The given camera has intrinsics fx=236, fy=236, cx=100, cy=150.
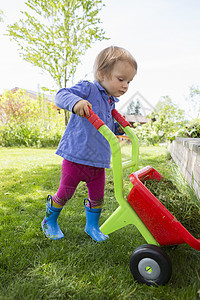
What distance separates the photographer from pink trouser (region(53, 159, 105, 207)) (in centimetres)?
175

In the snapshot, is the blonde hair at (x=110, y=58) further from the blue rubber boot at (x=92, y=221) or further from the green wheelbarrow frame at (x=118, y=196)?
the blue rubber boot at (x=92, y=221)

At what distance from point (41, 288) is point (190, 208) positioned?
99cm

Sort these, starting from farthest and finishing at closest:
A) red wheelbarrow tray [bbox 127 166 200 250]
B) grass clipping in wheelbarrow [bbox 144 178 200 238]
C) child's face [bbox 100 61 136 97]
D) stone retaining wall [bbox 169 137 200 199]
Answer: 1. stone retaining wall [bbox 169 137 200 199]
2. child's face [bbox 100 61 136 97]
3. grass clipping in wheelbarrow [bbox 144 178 200 238]
4. red wheelbarrow tray [bbox 127 166 200 250]

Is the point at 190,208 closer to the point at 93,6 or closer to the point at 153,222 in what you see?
the point at 153,222

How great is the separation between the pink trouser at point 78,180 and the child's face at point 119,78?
61 cm

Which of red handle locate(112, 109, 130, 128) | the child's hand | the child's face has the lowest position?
red handle locate(112, 109, 130, 128)

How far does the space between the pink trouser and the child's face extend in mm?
606

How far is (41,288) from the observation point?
1.26 m

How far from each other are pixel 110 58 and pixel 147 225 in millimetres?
1138

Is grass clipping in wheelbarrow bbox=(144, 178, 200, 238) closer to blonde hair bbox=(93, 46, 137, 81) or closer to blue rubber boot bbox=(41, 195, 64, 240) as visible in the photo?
blue rubber boot bbox=(41, 195, 64, 240)

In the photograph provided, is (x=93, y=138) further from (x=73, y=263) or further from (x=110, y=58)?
(x=73, y=263)

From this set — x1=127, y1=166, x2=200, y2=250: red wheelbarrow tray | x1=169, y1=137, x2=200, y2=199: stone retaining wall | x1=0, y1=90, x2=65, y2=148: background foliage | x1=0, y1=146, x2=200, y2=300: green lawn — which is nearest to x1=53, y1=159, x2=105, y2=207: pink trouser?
x1=0, y1=146, x2=200, y2=300: green lawn

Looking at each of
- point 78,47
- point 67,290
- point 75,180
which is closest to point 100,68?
point 75,180

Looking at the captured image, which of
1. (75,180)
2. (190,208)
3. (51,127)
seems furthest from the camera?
(51,127)
